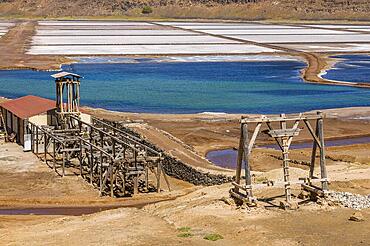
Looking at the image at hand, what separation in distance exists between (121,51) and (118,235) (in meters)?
79.4

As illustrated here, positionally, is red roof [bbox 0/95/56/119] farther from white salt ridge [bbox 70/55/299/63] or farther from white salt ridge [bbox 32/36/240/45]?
white salt ridge [bbox 32/36/240/45]

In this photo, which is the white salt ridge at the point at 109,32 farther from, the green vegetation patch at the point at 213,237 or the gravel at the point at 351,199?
the green vegetation patch at the point at 213,237

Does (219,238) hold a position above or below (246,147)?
below

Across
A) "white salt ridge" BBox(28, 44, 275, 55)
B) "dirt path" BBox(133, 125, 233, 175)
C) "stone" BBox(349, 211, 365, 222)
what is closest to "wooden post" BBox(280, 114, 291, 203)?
"stone" BBox(349, 211, 365, 222)

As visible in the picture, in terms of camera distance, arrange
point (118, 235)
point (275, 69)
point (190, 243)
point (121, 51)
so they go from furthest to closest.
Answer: point (121, 51) < point (275, 69) < point (118, 235) < point (190, 243)

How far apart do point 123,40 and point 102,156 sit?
8445cm

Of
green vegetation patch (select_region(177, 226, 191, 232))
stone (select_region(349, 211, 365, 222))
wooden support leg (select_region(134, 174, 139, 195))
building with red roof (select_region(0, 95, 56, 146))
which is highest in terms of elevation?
stone (select_region(349, 211, 365, 222))

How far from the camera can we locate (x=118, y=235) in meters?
17.0

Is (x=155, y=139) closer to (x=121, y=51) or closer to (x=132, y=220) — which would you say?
(x=132, y=220)

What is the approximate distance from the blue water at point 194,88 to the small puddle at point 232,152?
10.1 metres

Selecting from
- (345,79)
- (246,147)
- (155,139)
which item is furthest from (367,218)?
(345,79)

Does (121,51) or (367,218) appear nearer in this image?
(367,218)

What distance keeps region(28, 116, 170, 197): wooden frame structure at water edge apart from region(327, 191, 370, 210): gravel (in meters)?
9.53

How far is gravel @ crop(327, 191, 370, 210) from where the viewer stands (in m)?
19.0
